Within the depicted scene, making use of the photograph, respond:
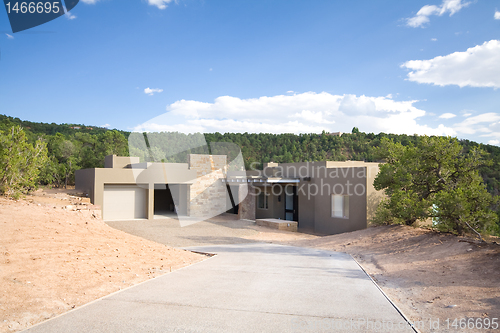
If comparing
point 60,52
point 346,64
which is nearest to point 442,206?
point 346,64

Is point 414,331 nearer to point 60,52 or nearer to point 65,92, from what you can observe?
point 60,52

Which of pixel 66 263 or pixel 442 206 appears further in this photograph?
pixel 442 206

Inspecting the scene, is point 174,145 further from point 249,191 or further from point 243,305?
point 243,305

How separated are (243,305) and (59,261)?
3.78m

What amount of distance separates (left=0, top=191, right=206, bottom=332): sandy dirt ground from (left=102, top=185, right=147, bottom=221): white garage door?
7.24 meters

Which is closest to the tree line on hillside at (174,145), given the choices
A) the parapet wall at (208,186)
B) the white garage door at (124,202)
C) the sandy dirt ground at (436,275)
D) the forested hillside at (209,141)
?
the forested hillside at (209,141)

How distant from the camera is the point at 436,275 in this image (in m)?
5.80

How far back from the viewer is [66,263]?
565cm

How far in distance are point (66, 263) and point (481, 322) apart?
643 cm

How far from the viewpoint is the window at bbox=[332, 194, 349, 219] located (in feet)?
48.2

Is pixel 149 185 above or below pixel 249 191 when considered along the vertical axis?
above

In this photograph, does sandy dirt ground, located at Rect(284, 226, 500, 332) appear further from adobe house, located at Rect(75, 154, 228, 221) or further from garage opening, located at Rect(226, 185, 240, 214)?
garage opening, located at Rect(226, 185, 240, 214)

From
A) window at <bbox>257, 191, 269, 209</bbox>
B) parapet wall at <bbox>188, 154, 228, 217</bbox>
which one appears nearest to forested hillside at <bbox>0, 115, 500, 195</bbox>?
parapet wall at <bbox>188, 154, 228, 217</bbox>

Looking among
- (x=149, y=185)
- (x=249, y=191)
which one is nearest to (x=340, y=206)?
(x=249, y=191)
